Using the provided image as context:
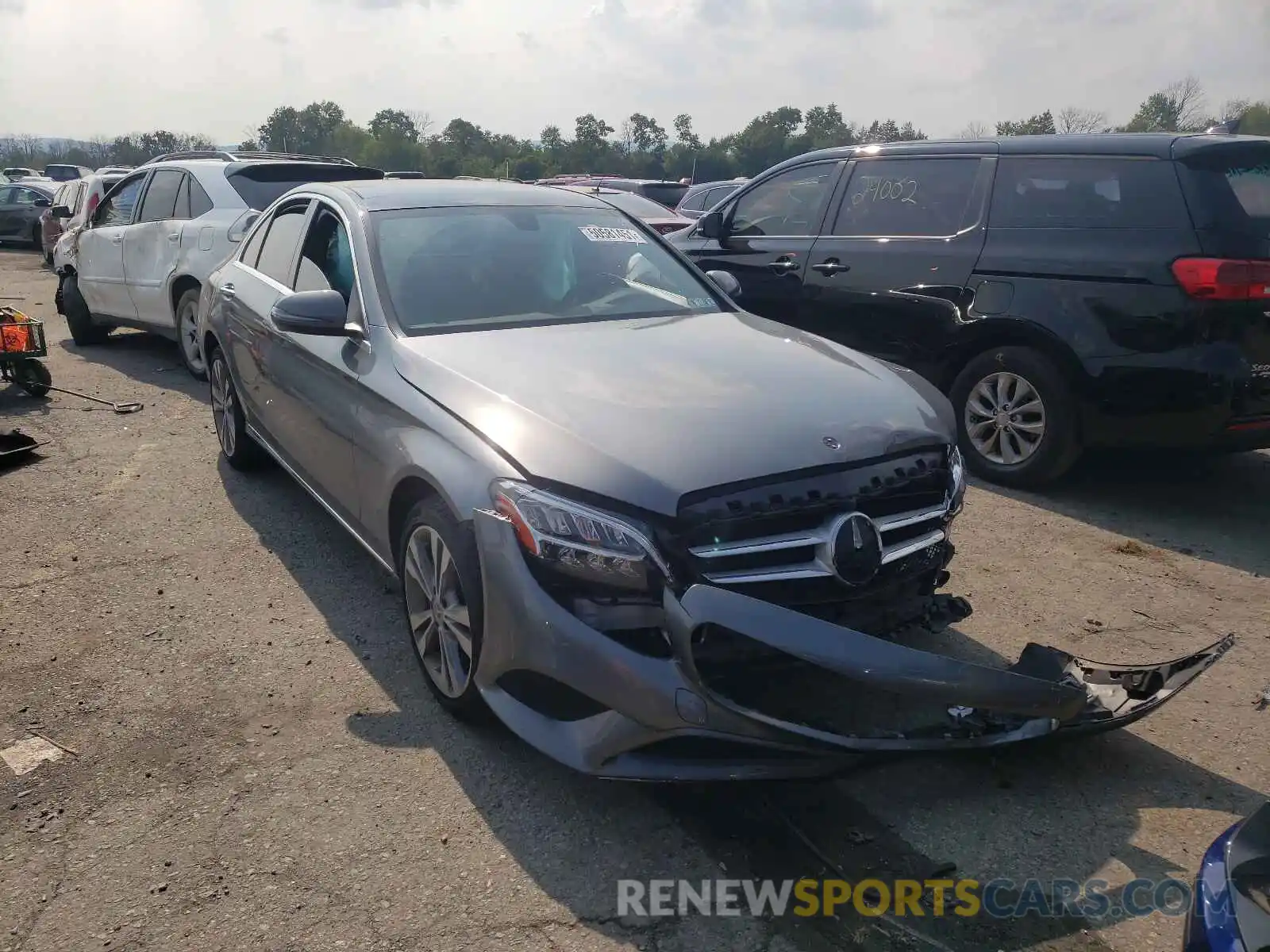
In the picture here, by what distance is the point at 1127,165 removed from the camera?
17.9ft

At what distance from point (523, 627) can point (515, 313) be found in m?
1.60

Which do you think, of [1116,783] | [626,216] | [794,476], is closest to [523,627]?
[794,476]

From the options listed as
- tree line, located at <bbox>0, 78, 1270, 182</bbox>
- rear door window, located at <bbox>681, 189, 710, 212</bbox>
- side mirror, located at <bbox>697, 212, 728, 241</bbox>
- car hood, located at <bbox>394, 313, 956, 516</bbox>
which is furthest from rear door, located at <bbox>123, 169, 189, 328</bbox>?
tree line, located at <bbox>0, 78, 1270, 182</bbox>

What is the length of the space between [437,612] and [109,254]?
8.02m

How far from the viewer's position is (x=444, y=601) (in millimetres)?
3314

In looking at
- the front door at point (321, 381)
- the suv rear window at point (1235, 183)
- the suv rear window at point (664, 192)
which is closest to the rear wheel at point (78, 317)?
the front door at point (321, 381)

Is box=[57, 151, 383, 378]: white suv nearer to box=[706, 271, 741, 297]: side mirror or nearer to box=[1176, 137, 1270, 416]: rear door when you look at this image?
box=[706, 271, 741, 297]: side mirror

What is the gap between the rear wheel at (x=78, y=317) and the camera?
1040 cm

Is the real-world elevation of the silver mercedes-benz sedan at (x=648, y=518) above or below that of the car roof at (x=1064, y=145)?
below

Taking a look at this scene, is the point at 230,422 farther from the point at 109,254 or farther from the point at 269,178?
the point at 109,254

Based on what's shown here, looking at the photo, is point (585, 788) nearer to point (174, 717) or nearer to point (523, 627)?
point (523, 627)

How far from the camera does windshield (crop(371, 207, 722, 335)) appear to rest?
403 centimetres

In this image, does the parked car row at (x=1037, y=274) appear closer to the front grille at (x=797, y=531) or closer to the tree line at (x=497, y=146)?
the front grille at (x=797, y=531)

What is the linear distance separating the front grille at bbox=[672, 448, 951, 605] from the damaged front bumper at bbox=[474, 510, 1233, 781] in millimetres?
158
